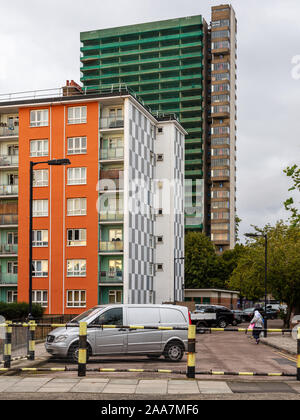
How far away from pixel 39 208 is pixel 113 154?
8496mm

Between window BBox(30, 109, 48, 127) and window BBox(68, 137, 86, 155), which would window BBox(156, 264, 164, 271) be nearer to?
window BBox(68, 137, 86, 155)

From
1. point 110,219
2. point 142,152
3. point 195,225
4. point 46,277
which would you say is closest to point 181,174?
point 142,152

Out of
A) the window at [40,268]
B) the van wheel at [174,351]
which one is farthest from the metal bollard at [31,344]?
the window at [40,268]

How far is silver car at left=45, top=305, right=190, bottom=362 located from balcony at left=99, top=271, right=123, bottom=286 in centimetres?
3366

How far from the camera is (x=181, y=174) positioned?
69812 mm

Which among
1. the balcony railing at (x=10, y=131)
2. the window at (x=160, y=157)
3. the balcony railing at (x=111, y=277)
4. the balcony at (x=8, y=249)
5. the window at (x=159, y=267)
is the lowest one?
the balcony railing at (x=111, y=277)

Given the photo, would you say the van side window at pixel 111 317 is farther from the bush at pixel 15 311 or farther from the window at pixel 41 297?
the window at pixel 41 297

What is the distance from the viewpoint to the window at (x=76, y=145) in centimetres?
5509

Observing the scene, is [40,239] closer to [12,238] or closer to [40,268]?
[40,268]

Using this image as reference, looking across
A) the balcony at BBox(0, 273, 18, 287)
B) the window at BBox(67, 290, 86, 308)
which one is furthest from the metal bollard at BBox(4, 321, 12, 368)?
the balcony at BBox(0, 273, 18, 287)

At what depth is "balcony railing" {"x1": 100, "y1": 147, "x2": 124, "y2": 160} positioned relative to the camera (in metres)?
54.7

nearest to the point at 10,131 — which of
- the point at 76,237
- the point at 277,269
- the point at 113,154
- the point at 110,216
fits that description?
the point at 113,154

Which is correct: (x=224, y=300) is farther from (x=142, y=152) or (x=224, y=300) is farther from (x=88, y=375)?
(x=88, y=375)

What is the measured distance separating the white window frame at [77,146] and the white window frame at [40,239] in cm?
766
